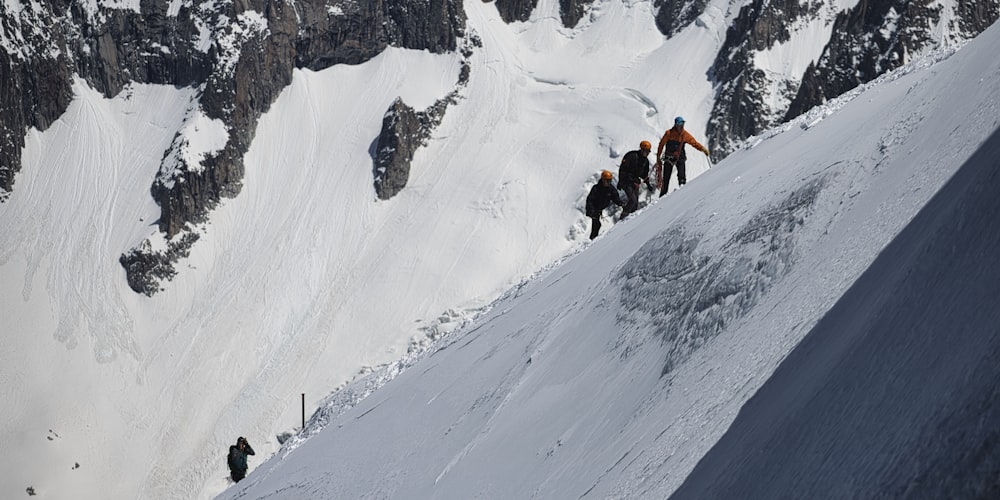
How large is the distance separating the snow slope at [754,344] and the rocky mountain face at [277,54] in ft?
277

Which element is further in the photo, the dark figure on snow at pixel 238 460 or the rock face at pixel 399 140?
the rock face at pixel 399 140

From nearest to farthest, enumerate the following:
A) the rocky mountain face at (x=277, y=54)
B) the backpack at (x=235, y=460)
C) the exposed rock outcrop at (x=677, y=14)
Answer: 1. the backpack at (x=235, y=460)
2. the rocky mountain face at (x=277, y=54)
3. the exposed rock outcrop at (x=677, y=14)

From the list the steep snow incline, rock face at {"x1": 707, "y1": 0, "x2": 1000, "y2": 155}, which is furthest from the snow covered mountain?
the steep snow incline

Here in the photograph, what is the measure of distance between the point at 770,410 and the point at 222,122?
102 metres

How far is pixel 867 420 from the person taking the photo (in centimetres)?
382

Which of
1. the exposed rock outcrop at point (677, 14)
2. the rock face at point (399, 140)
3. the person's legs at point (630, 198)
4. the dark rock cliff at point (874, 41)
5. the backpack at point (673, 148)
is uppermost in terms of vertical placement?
the rock face at point (399, 140)

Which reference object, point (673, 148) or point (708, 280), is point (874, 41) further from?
point (708, 280)

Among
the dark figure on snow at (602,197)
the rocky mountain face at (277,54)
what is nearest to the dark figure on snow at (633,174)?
the dark figure on snow at (602,197)

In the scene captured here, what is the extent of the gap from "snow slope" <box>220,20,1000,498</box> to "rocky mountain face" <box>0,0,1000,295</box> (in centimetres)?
8454

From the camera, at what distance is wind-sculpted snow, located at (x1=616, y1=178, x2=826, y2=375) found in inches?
282

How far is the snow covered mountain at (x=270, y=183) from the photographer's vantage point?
83438mm

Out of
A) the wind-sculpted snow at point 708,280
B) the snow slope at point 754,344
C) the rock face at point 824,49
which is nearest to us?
the snow slope at point 754,344

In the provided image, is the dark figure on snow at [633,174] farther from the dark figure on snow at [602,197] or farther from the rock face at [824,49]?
the rock face at [824,49]

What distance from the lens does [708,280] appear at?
7.89 meters
